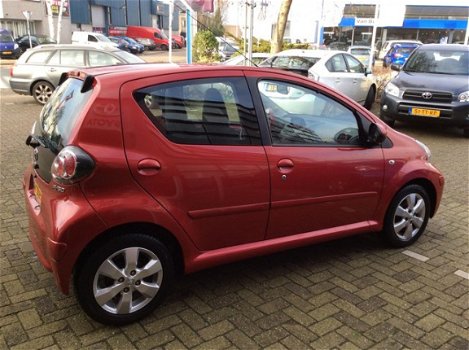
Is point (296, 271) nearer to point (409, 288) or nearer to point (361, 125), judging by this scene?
point (409, 288)

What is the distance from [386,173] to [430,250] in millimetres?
933

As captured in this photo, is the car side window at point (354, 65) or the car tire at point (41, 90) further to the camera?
the car tire at point (41, 90)

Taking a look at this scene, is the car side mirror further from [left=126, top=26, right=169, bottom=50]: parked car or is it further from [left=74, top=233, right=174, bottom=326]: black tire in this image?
[left=126, top=26, right=169, bottom=50]: parked car

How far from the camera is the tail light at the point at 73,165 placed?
2.67 meters

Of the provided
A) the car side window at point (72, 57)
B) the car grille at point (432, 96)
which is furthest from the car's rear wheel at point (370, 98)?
the car side window at point (72, 57)

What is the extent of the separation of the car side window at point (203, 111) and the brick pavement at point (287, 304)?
1110 millimetres

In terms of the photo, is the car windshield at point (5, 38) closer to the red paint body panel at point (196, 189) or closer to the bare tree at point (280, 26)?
the bare tree at point (280, 26)

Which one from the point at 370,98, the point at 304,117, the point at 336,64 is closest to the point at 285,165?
the point at 304,117

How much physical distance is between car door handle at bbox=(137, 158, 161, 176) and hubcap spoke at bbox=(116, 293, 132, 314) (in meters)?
0.76

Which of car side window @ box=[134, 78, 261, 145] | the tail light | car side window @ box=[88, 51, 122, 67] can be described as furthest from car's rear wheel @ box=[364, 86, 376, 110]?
the tail light

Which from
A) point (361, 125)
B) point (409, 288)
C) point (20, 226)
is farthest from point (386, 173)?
point (20, 226)

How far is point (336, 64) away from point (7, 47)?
2634cm

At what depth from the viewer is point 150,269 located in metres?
2.94

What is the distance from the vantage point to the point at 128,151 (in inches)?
111
